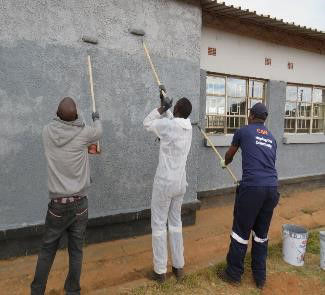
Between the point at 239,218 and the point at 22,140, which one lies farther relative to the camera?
the point at 22,140

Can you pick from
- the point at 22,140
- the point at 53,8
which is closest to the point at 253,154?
the point at 22,140

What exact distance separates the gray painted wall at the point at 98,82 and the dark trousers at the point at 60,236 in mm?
1263

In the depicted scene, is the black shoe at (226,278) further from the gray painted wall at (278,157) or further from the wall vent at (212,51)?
the wall vent at (212,51)

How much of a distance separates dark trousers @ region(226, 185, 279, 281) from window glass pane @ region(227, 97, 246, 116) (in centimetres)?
324

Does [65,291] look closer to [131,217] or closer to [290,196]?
[131,217]

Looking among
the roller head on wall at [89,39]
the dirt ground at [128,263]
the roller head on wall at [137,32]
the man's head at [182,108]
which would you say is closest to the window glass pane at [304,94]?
the dirt ground at [128,263]

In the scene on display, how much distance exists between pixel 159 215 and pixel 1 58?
107 inches

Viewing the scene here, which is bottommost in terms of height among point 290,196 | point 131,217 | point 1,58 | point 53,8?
point 290,196

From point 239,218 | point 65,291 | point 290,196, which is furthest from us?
point 290,196

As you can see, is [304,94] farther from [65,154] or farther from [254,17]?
[65,154]

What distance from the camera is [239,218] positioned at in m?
3.66

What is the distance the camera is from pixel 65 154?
296cm

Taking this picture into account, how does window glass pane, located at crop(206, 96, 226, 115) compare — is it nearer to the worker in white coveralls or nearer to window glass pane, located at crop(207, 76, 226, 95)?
window glass pane, located at crop(207, 76, 226, 95)

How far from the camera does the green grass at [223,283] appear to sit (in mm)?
3521
